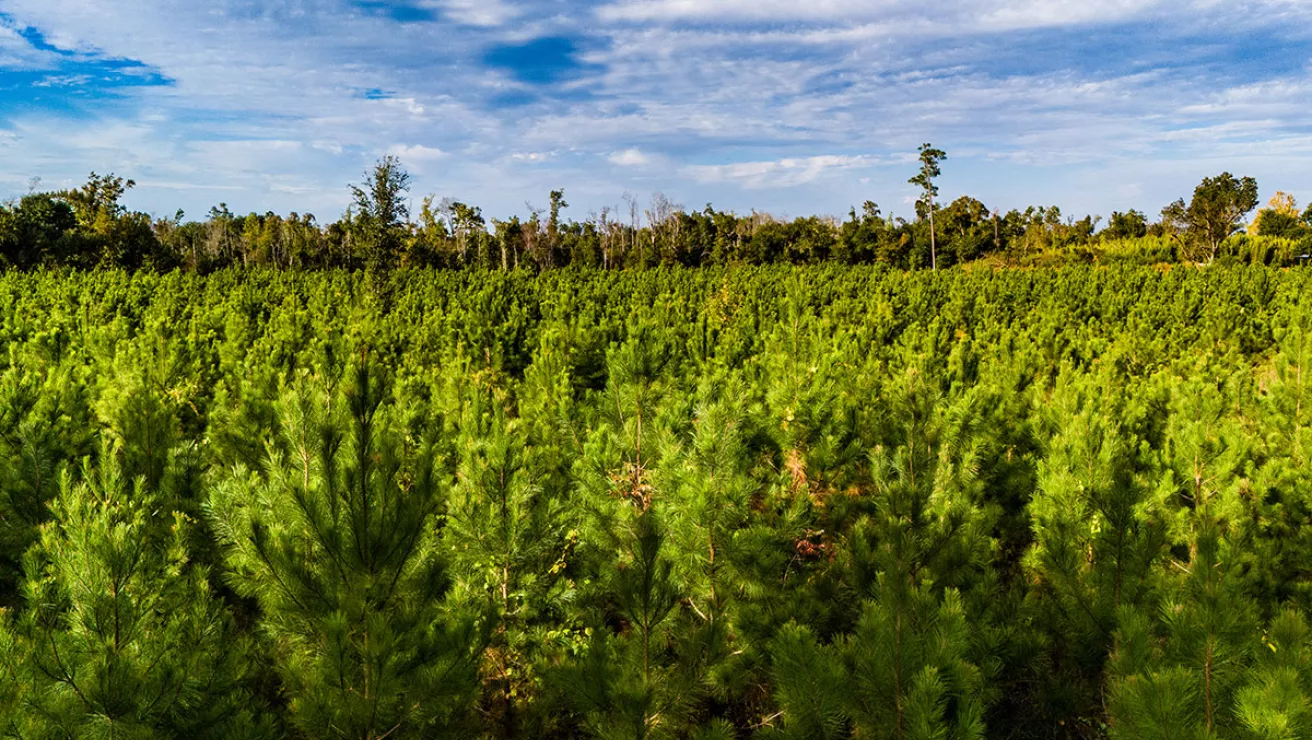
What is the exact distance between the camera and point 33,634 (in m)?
2.68

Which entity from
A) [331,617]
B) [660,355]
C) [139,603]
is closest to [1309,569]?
[660,355]

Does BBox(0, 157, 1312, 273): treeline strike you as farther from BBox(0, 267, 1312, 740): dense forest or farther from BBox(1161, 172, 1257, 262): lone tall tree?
BBox(0, 267, 1312, 740): dense forest

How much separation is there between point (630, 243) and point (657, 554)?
8080 centimetres

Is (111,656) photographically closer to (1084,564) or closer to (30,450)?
(30,450)

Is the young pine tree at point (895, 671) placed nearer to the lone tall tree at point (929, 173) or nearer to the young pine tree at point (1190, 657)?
the young pine tree at point (1190, 657)

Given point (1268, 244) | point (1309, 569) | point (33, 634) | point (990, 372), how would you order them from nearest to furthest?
1. point (33, 634)
2. point (1309, 569)
3. point (990, 372)
4. point (1268, 244)

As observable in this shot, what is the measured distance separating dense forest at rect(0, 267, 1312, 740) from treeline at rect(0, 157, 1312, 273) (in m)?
22.2

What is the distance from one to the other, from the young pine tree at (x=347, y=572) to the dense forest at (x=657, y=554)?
0.05 ft

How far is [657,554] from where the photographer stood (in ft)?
12.3

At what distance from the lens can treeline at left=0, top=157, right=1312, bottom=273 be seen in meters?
38.7

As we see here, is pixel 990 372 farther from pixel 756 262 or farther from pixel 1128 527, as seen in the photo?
pixel 756 262

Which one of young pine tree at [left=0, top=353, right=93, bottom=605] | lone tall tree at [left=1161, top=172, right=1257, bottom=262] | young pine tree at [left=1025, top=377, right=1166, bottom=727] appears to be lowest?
young pine tree at [left=1025, top=377, right=1166, bottom=727]

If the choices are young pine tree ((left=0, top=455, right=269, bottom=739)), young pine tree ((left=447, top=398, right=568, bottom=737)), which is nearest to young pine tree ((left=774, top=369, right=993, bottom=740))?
young pine tree ((left=447, top=398, right=568, bottom=737))

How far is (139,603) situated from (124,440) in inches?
124
